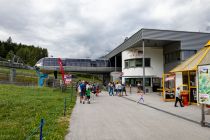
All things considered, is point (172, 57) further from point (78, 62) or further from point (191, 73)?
point (78, 62)

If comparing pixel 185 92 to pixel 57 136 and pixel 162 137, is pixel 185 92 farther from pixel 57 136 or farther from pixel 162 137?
pixel 57 136

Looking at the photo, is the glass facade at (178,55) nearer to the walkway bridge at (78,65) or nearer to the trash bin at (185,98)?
the trash bin at (185,98)

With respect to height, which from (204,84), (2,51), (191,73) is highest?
(2,51)

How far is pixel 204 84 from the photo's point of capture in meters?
10.7

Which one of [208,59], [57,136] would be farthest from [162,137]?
[208,59]

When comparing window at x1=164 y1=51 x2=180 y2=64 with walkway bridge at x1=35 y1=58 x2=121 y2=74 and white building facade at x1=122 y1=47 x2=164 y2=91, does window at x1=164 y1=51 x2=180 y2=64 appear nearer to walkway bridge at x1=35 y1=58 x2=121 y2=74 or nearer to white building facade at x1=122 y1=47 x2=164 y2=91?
white building facade at x1=122 y1=47 x2=164 y2=91

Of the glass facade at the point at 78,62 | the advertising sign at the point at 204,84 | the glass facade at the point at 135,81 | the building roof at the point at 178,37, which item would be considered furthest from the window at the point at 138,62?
the advertising sign at the point at 204,84

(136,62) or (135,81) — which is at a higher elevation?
(136,62)

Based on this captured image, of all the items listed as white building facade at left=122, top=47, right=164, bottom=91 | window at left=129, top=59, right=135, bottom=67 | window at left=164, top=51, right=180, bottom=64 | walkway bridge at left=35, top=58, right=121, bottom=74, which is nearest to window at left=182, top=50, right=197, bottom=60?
window at left=164, top=51, right=180, bottom=64

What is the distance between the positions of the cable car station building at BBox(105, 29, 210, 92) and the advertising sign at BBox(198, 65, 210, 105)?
25.6 meters

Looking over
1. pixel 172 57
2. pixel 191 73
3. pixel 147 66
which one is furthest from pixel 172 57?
pixel 191 73

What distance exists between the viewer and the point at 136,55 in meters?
44.4

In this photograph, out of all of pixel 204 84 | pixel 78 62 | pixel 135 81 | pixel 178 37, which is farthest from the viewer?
pixel 78 62

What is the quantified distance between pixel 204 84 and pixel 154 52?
33428 millimetres
